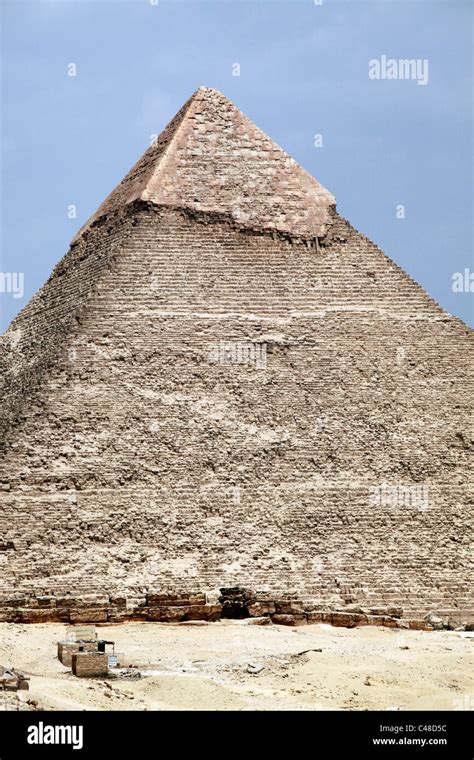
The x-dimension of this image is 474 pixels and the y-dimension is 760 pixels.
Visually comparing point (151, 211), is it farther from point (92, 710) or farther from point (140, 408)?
point (92, 710)

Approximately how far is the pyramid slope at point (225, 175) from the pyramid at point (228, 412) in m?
0.05

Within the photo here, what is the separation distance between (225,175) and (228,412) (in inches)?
268

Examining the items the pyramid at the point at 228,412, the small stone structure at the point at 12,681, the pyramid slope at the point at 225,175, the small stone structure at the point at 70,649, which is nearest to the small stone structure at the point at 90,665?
the small stone structure at the point at 70,649

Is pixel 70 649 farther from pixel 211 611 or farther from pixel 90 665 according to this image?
pixel 211 611

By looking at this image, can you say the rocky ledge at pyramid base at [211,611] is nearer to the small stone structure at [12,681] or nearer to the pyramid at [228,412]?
the pyramid at [228,412]

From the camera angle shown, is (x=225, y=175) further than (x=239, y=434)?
Yes

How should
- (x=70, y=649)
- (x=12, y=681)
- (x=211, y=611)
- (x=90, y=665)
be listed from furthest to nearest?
(x=211, y=611) → (x=70, y=649) → (x=90, y=665) → (x=12, y=681)

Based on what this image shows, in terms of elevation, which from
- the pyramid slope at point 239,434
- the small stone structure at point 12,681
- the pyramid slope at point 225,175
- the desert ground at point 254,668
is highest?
the pyramid slope at point 225,175

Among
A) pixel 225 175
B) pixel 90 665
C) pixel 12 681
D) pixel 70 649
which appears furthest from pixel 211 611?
pixel 225 175

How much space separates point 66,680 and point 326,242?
20.2m

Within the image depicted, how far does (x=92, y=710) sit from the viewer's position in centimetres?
2245

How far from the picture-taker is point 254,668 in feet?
89.6

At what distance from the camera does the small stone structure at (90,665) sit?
85.3 ft
